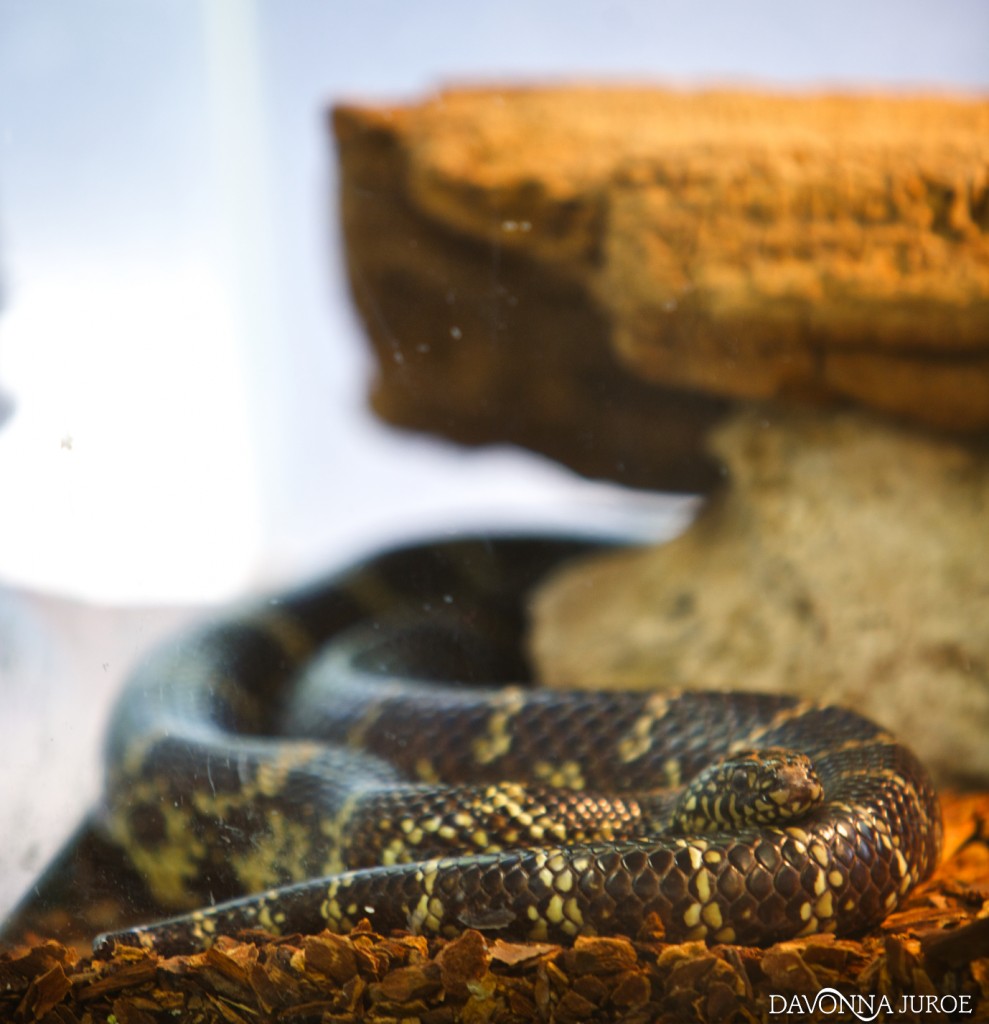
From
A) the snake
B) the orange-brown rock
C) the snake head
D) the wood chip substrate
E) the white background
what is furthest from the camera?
the orange-brown rock

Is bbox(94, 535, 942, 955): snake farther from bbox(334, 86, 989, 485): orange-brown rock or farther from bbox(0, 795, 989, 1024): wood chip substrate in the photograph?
bbox(334, 86, 989, 485): orange-brown rock

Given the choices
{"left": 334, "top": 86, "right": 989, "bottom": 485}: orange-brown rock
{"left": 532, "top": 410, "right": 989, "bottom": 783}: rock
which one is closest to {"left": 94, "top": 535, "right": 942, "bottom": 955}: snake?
{"left": 532, "top": 410, "right": 989, "bottom": 783}: rock

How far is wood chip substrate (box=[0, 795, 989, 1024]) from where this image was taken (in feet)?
4.06

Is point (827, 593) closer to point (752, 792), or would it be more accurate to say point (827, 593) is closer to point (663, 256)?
point (663, 256)

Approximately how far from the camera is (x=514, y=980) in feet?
4.37

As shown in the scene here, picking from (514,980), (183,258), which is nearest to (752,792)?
(514,980)

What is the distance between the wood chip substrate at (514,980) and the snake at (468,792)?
0.24ft

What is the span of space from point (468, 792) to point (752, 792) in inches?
22.0

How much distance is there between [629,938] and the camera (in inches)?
55.8

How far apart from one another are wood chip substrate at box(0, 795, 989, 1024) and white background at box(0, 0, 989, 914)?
0.36 metres

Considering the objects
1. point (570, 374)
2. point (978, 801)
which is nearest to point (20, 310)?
point (570, 374)

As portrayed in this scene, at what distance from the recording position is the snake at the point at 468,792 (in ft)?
4.91

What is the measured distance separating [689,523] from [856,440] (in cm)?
55

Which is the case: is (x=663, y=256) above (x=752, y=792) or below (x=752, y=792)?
above
